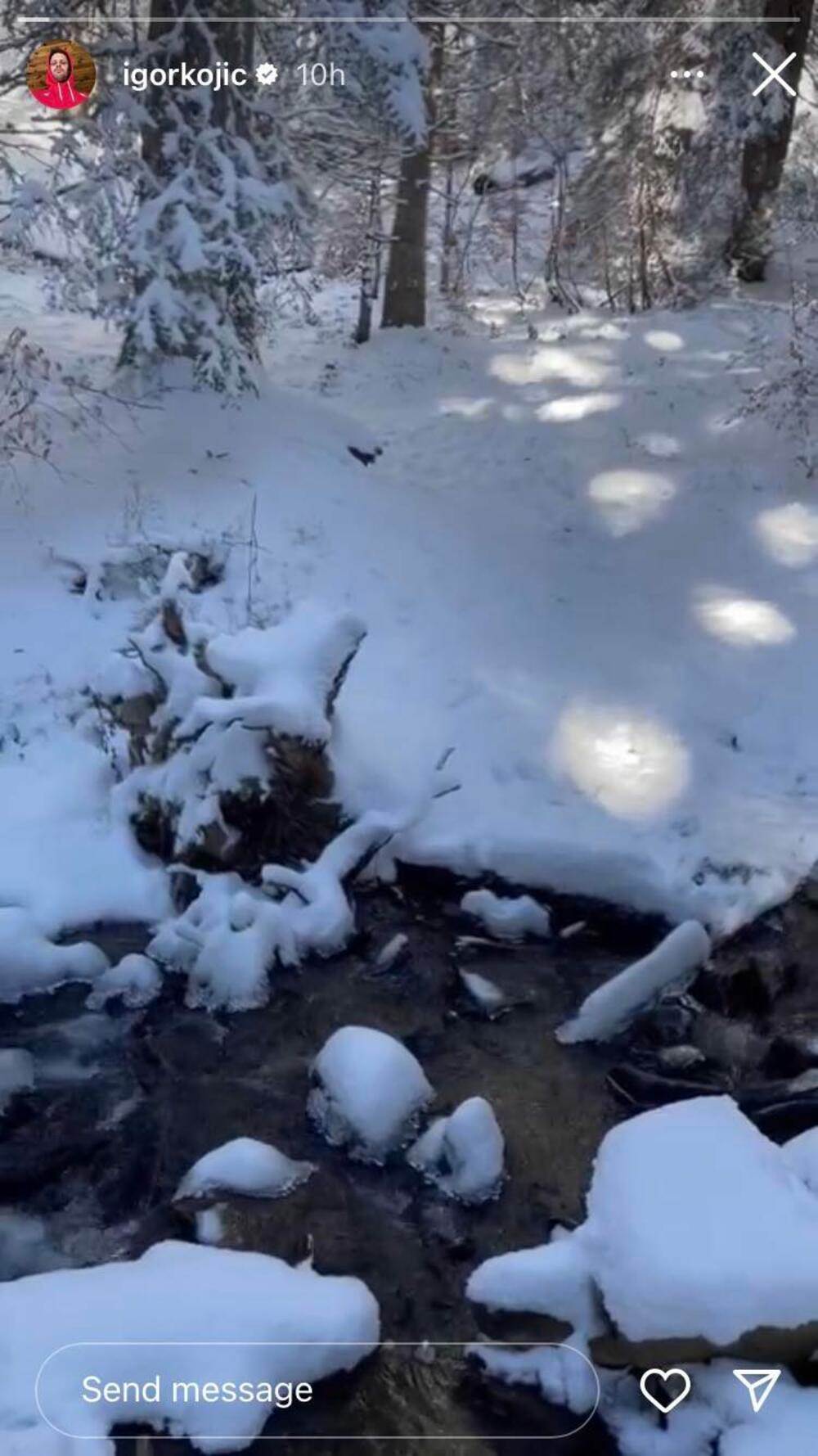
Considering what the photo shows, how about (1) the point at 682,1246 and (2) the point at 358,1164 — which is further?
(2) the point at 358,1164

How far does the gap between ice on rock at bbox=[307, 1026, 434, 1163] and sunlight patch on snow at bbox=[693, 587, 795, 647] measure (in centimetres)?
532

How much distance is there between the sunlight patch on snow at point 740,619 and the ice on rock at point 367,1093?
5321mm

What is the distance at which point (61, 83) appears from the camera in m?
11.5

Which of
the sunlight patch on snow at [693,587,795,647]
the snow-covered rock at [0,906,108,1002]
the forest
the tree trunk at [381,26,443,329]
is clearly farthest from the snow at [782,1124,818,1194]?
the tree trunk at [381,26,443,329]

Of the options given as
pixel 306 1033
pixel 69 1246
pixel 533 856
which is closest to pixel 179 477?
pixel 533 856

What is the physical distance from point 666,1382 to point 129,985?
3.75m

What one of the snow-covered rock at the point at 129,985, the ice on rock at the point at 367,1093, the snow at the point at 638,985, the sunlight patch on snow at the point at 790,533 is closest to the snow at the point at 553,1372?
the ice on rock at the point at 367,1093

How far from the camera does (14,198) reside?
452 inches

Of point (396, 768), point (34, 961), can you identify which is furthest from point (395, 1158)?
point (396, 768)

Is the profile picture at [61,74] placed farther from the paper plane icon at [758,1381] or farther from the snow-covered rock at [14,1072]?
the paper plane icon at [758,1381]

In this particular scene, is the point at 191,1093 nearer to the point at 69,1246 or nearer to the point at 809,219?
the point at 69,1246

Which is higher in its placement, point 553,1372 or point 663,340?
point 663,340

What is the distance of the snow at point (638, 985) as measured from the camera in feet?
24.6

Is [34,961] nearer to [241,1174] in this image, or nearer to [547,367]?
[241,1174]
